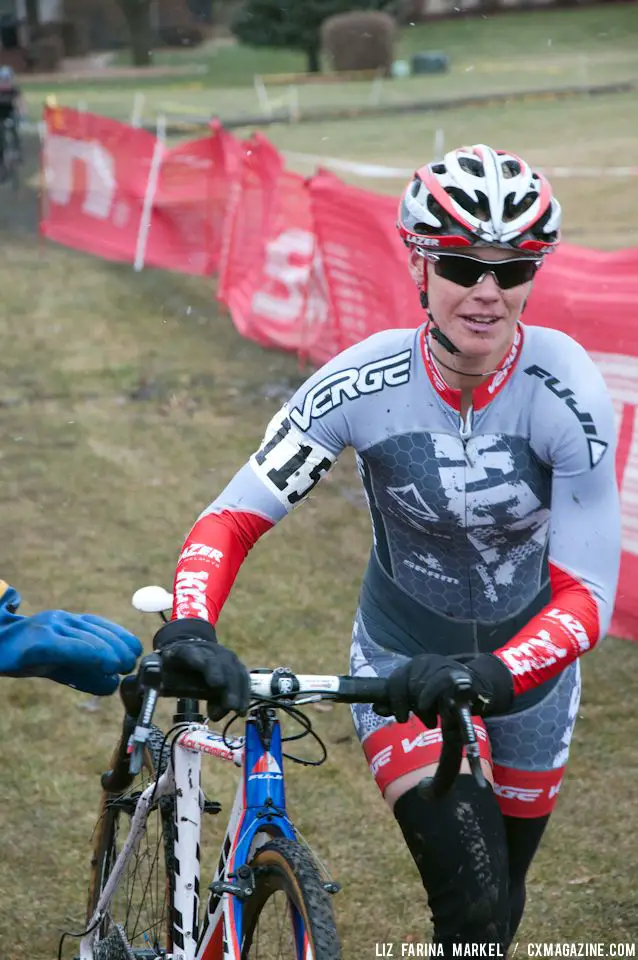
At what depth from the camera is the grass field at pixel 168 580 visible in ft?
17.9

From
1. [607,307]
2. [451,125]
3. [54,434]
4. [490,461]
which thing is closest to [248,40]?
[451,125]

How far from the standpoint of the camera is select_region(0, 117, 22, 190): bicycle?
27.7 metres

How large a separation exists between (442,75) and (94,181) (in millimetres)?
41065

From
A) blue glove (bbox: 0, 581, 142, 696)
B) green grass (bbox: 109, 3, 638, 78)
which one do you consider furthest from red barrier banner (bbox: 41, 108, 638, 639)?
green grass (bbox: 109, 3, 638, 78)

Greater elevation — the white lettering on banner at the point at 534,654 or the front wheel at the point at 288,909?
the white lettering on banner at the point at 534,654

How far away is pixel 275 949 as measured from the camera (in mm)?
3361

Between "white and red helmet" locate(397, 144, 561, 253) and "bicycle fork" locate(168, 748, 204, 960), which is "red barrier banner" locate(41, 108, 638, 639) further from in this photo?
"bicycle fork" locate(168, 748, 204, 960)

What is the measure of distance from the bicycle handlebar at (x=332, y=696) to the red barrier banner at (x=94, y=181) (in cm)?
1681

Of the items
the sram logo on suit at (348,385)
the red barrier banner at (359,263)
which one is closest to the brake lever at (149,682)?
the sram logo on suit at (348,385)

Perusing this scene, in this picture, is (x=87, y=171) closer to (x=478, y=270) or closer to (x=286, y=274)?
(x=286, y=274)

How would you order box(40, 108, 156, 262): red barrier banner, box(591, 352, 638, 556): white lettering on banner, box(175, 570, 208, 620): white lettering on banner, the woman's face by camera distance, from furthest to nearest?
box(40, 108, 156, 262): red barrier banner
box(591, 352, 638, 556): white lettering on banner
the woman's face
box(175, 570, 208, 620): white lettering on banner

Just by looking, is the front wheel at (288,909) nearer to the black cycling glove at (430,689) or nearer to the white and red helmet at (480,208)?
the black cycling glove at (430,689)

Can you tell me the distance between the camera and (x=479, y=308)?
350 cm

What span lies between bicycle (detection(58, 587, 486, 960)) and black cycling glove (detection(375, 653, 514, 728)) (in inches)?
1.3
